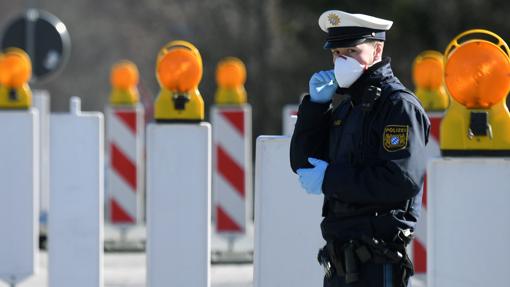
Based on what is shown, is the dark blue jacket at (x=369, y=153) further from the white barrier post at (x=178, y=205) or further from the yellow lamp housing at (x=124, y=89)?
the yellow lamp housing at (x=124, y=89)

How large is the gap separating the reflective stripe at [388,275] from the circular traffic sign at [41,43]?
10906 millimetres

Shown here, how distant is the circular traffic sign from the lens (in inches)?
635

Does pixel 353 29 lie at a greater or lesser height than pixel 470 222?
greater

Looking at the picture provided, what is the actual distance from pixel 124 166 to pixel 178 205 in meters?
6.09

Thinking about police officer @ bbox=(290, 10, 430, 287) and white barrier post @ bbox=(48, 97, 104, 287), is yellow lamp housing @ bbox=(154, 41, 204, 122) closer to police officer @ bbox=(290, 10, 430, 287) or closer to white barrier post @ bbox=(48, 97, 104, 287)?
white barrier post @ bbox=(48, 97, 104, 287)

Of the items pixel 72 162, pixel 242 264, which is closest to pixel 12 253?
pixel 72 162

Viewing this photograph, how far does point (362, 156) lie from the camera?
5637 mm

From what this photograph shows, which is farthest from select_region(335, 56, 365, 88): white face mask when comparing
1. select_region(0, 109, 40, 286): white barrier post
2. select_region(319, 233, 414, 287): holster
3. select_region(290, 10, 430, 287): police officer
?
select_region(0, 109, 40, 286): white barrier post

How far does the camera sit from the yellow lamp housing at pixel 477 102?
5758 mm

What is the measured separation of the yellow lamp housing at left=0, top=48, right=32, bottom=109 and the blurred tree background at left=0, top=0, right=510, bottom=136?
10088mm

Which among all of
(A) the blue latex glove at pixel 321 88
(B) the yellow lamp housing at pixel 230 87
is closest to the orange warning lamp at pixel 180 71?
(A) the blue latex glove at pixel 321 88

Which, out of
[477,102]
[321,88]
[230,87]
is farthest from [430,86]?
[321,88]

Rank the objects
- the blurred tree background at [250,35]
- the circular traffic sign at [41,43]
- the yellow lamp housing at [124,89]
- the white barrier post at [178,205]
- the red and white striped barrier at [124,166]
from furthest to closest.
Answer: the blurred tree background at [250,35] → the circular traffic sign at [41,43] → the yellow lamp housing at [124,89] → the red and white striped barrier at [124,166] → the white barrier post at [178,205]

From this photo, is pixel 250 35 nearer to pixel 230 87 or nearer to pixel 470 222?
pixel 230 87
